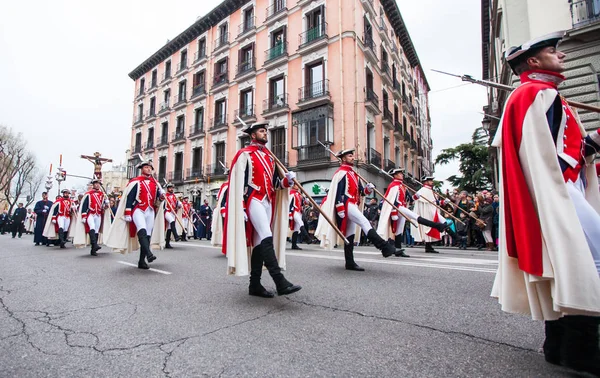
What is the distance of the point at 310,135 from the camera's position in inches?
885

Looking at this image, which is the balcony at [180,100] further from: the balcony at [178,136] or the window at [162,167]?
the window at [162,167]

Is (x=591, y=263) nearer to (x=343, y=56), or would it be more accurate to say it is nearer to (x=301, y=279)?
(x=301, y=279)

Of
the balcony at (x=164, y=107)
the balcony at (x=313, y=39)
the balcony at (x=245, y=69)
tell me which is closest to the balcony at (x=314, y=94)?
the balcony at (x=313, y=39)

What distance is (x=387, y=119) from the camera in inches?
995

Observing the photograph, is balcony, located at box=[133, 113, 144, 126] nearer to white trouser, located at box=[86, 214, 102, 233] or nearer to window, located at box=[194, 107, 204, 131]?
window, located at box=[194, 107, 204, 131]

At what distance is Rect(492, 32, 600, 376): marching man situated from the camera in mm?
1828

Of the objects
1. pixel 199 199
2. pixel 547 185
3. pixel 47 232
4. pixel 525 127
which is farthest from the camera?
pixel 199 199

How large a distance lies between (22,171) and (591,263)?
166ft

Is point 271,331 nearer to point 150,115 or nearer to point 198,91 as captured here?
point 198,91

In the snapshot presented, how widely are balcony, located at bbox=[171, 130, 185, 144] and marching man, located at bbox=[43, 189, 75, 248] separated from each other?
67.4 feet

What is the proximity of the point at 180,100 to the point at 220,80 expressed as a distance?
5.78 metres

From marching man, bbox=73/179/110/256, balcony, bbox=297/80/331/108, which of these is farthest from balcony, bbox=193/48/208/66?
marching man, bbox=73/179/110/256

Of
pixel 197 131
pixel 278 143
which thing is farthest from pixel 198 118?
pixel 278 143

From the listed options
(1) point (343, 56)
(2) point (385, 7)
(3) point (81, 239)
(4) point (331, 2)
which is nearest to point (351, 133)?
(1) point (343, 56)
